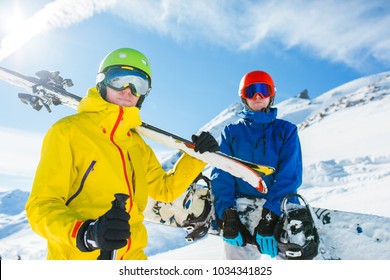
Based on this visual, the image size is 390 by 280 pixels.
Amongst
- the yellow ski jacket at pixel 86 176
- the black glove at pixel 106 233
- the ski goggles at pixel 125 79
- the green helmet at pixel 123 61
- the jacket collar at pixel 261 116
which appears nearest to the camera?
the black glove at pixel 106 233

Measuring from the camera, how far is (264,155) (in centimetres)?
433

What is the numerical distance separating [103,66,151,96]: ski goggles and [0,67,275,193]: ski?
0.63m

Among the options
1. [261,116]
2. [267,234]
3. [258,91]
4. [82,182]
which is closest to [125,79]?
[82,182]

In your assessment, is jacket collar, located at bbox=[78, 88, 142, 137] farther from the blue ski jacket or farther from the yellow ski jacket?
the blue ski jacket

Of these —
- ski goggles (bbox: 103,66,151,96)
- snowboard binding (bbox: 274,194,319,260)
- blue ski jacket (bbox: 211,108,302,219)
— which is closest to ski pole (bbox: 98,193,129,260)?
ski goggles (bbox: 103,66,151,96)

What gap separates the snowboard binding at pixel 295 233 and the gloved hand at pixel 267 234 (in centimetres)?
6

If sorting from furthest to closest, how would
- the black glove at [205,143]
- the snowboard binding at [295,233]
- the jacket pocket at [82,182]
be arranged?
the snowboard binding at [295,233] < the black glove at [205,143] < the jacket pocket at [82,182]

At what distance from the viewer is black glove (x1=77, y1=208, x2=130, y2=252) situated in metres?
2.24

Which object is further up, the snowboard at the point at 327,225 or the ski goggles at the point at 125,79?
the ski goggles at the point at 125,79

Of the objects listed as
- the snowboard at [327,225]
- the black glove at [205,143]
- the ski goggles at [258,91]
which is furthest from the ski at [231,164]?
the ski goggles at [258,91]

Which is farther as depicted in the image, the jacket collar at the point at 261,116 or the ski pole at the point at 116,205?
the jacket collar at the point at 261,116

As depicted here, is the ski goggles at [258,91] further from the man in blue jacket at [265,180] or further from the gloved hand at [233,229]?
the gloved hand at [233,229]

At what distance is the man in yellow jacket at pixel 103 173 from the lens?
2350 millimetres

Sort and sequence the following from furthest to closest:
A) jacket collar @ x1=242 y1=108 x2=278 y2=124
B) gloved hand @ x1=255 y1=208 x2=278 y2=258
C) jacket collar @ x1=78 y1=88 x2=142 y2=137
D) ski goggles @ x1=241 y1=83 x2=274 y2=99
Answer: ski goggles @ x1=241 y1=83 x2=274 y2=99 → jacket collar @ x1=242 y1=108 x2=278 y2=124 → gloved hand @ x1=255 y1=208 x2=278 y2=258 → jacket collar @ x1=78 y1=88 x2=142 y2=137
